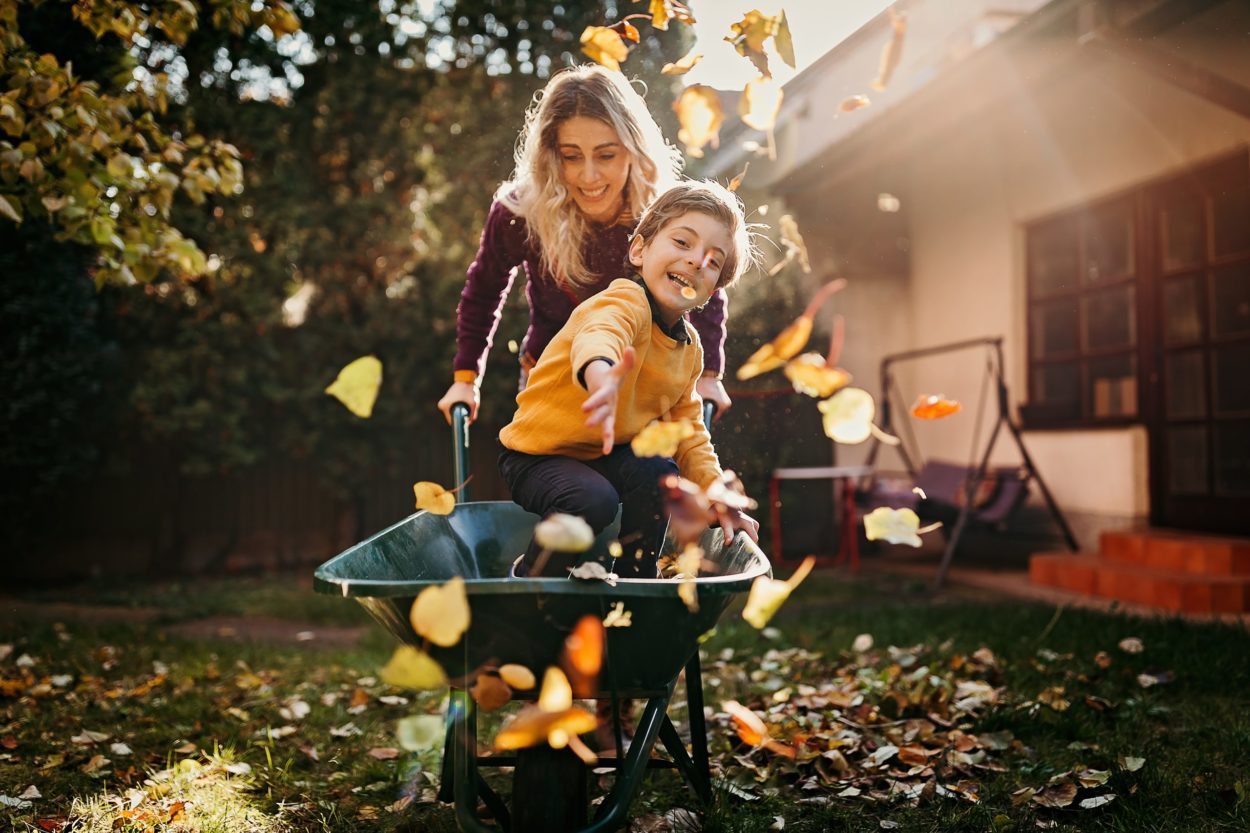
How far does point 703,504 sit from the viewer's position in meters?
1.61

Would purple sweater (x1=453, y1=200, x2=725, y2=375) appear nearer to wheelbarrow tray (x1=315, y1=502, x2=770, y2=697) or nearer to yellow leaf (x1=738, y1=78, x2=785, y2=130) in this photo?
yellow leaf (x1=738, y1=78, x2=785, y2=130)

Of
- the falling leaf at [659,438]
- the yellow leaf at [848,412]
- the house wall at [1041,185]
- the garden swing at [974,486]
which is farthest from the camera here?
the garden swing at [974,486]

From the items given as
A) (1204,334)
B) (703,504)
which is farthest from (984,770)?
(1204,334)

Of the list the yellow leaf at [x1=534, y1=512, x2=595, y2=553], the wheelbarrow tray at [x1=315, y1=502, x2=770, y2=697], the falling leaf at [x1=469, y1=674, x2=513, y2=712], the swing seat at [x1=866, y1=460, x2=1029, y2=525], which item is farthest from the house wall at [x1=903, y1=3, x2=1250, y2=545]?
the falling leaf at [x1=469, y1=674, x2=513, y2=712]

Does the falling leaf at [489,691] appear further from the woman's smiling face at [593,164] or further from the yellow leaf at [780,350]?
the woman's smiling face at [593,164]

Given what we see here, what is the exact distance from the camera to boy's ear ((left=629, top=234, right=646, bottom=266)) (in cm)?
192

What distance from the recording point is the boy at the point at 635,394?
1.78 metres

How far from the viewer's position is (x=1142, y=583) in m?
4.44

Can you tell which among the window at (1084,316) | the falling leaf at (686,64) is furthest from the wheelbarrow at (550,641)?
the window at (1084,316)

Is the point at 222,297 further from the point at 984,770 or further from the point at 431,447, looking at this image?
the point at 984,770

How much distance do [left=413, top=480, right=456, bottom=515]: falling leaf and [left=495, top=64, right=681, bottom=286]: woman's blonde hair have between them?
65 cm

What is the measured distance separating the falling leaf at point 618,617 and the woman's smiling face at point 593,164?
3.83 feet

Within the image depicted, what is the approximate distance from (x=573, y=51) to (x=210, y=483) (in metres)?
3.82

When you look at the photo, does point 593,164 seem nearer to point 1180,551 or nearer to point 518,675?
point 518,675
